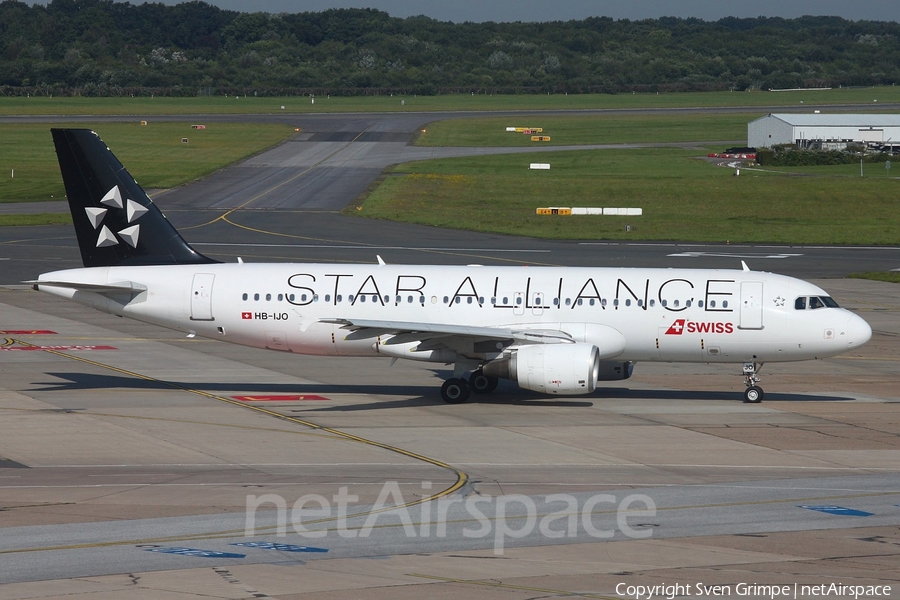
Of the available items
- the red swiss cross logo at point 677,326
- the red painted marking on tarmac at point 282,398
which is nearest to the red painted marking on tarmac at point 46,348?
the red painted marking on tarmac at point 282,398

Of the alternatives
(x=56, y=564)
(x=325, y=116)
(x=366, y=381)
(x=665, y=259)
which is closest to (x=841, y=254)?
(x=665, y=259)

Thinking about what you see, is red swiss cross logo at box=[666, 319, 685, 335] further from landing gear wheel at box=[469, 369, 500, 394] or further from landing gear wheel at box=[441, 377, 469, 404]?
landing gear wheel at box=[441, 377, 469, 404]

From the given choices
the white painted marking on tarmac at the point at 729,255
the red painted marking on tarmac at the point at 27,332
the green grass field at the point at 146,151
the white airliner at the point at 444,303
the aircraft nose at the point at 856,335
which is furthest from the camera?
the green grass field at the point at 146,151

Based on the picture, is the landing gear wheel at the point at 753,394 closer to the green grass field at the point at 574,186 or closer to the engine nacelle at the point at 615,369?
the engine nacelle at the point at 615,369

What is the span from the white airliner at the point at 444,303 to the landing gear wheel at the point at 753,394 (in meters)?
0.06

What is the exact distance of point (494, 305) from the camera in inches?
1432

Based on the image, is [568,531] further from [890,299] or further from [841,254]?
[841,254]

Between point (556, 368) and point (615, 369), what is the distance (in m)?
4.35

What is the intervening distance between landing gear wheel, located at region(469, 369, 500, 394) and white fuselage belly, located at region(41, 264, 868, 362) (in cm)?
202

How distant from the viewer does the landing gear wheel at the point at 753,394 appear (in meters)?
36.3

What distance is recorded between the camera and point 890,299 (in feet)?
190

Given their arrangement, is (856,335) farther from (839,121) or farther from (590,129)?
(590,129)

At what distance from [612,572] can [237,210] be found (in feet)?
252

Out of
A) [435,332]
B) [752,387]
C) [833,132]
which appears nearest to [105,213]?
[435,332]
